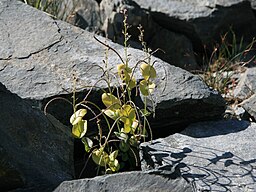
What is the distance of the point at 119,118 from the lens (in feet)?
10.7

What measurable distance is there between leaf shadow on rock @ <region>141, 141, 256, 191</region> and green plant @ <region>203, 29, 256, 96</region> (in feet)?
4.45

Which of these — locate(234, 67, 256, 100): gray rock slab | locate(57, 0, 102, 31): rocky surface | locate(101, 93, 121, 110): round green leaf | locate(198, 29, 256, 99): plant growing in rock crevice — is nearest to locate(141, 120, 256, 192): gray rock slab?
locate(101, 93, 121, 110): round green leaf

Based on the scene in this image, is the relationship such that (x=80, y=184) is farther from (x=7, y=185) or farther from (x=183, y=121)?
(x=183, y=121)

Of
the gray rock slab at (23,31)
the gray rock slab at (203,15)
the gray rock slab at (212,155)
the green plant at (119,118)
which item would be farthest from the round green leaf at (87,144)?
the gray rock slab at (203,15)

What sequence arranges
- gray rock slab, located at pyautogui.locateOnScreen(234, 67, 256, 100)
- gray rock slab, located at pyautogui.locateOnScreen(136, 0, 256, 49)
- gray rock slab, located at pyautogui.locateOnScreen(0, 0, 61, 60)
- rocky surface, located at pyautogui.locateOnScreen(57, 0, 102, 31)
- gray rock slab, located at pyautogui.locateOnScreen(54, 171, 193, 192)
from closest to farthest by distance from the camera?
gray rock slab, located at pyautogui.locateOnScreen(54, 171, 193, 192) < gray rock slab, located at pyautogui.locateOnScreen(0, 0, 61, 60) < gray rock slab, located at pyautogui.locateOnScreen(234, 67, 256, 100) < gray rock slab, located at pyautogui.locateOnScreen(136, 0, 256, 49) < rocky surface, located at pyautogui.locateOnScreen(57, 0, 102, 31)

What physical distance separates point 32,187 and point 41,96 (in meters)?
0.76

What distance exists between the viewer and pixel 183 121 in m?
3.64

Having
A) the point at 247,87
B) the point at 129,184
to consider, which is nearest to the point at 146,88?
the point at 129,184

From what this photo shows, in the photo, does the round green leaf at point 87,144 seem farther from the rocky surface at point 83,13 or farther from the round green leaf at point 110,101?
the rocky surface at point 83,13

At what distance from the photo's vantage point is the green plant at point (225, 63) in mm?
4730

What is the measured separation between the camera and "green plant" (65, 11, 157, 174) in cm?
325

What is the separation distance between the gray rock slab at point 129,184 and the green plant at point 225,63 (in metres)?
1.91

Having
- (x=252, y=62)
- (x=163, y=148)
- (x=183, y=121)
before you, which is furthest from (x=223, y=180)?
(x=252, y=62)

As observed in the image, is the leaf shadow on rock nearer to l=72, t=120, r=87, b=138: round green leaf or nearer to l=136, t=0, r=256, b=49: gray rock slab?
l=72, t=120, r=87, b=138: round green leaf
